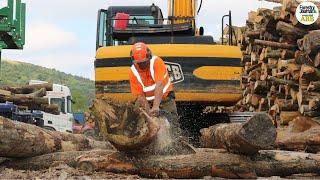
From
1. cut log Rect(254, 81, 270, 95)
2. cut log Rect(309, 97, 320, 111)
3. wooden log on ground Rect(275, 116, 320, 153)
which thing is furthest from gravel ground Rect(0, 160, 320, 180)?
cut log Rect(254, 81, 270, 95)

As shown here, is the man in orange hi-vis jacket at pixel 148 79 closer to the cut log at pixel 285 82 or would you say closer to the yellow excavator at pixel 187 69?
the yellow excavator at pixel 187 69

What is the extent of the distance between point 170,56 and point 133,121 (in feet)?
11.4

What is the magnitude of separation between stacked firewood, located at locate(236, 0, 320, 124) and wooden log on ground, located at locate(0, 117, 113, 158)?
5196 millimetres

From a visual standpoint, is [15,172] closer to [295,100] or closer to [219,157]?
[219,157]

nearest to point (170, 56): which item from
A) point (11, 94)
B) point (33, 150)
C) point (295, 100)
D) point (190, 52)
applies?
point (190, 52)

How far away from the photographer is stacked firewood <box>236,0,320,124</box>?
10.2 m

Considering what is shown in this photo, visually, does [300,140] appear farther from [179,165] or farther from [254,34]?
[254,34]

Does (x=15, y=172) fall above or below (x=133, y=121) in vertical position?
below

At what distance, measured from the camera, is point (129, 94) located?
822cm

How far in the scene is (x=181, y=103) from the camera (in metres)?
8.40

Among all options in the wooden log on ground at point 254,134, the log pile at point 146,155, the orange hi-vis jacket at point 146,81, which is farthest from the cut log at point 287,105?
the wooden log on ground at point 254,134

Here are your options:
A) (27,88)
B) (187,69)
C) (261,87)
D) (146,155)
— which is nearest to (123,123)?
(146,155)

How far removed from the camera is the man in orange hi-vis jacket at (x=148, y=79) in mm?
6370

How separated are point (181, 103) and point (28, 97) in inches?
323
